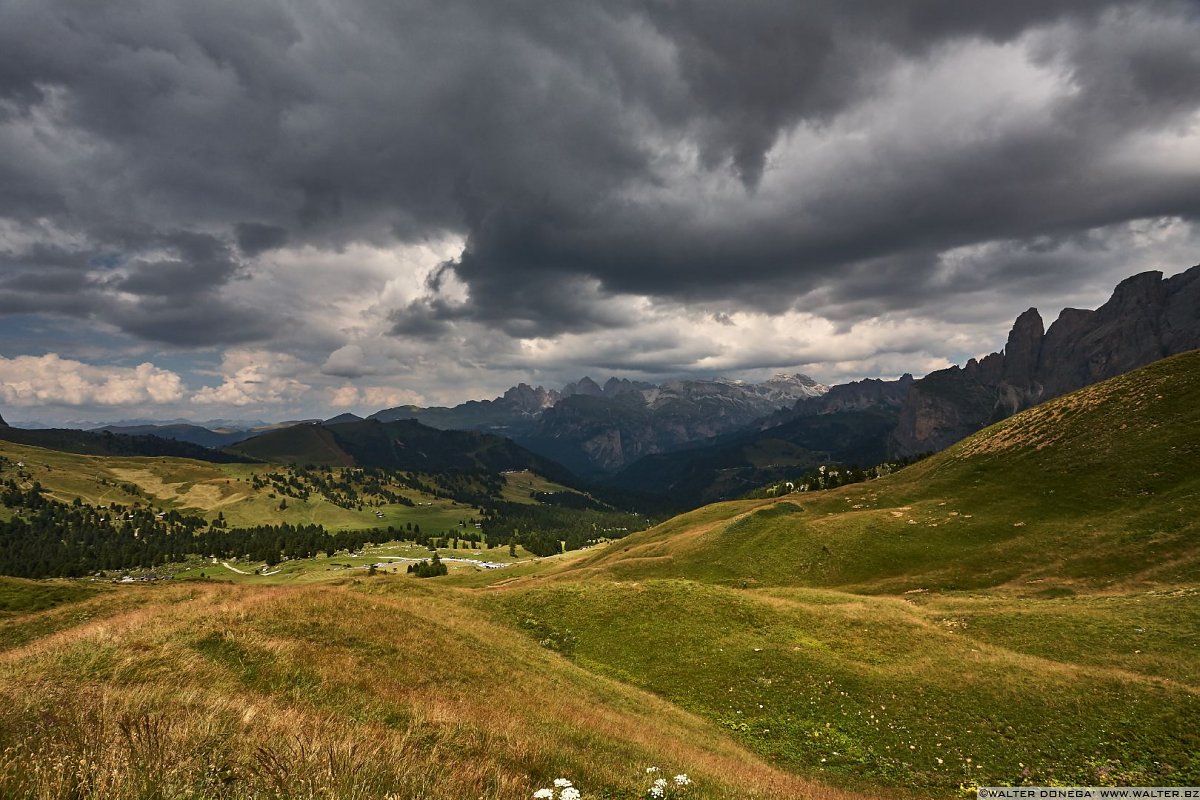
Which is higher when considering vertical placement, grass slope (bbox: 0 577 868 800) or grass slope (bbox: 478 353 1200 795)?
grass slope (bbox: 0 577 868 800)

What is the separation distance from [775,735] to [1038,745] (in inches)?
385

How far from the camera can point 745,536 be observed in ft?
244

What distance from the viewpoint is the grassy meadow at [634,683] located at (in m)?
7.77

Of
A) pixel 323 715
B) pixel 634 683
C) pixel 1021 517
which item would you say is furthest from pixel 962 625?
pixel 1021 517

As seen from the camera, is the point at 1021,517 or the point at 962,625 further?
the point at 1021,517

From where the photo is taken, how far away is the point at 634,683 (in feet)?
91.7

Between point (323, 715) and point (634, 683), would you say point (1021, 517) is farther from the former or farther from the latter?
point (323, 715)

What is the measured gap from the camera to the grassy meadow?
25.5 ft

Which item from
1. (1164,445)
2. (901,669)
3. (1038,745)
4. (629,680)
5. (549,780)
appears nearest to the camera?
(549,780)

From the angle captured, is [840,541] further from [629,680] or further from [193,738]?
[193,738]

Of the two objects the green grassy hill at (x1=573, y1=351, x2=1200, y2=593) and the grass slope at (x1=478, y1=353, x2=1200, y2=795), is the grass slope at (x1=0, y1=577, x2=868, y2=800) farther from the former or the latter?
the green grassy hill at (x1=573, y1=351, x2=1200, y2=593)

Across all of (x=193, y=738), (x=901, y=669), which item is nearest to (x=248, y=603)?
(x=193, y=738)

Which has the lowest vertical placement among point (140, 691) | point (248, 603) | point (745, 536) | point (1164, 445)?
point (745, 536)

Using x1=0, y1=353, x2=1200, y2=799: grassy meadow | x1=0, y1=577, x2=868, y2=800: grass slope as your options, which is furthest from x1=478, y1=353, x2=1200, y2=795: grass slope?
x1=0, y1=577, x2=868, y2=800: grass slope
